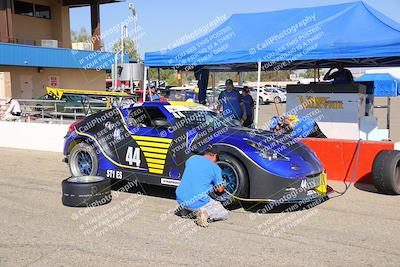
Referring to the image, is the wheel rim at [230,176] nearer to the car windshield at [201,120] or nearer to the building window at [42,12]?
the car windshield at [201,120]

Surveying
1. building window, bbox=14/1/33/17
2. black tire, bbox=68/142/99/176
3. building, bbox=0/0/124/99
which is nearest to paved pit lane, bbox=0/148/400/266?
black tire, bbox=68/142/99/176

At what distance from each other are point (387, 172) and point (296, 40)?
387 centimetres

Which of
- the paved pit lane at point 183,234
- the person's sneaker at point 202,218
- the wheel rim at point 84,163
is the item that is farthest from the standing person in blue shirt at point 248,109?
the person's sneaker at point 202,218

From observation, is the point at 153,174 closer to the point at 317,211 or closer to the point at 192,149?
the point at 192,149

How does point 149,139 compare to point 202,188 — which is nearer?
point 202,188

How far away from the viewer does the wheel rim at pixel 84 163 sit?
7930 millimetres

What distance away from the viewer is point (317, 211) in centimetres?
646

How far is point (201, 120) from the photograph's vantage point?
730 centimetres

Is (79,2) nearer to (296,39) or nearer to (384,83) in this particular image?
(384,83)

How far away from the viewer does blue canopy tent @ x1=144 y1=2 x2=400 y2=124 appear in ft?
30.3

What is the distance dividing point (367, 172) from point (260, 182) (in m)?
3.03

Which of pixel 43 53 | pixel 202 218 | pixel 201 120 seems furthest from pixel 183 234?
pixel 43 53

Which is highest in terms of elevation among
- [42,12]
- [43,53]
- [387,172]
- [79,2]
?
[79,2]

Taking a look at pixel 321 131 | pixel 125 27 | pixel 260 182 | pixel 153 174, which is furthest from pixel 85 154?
pixel 125 27
